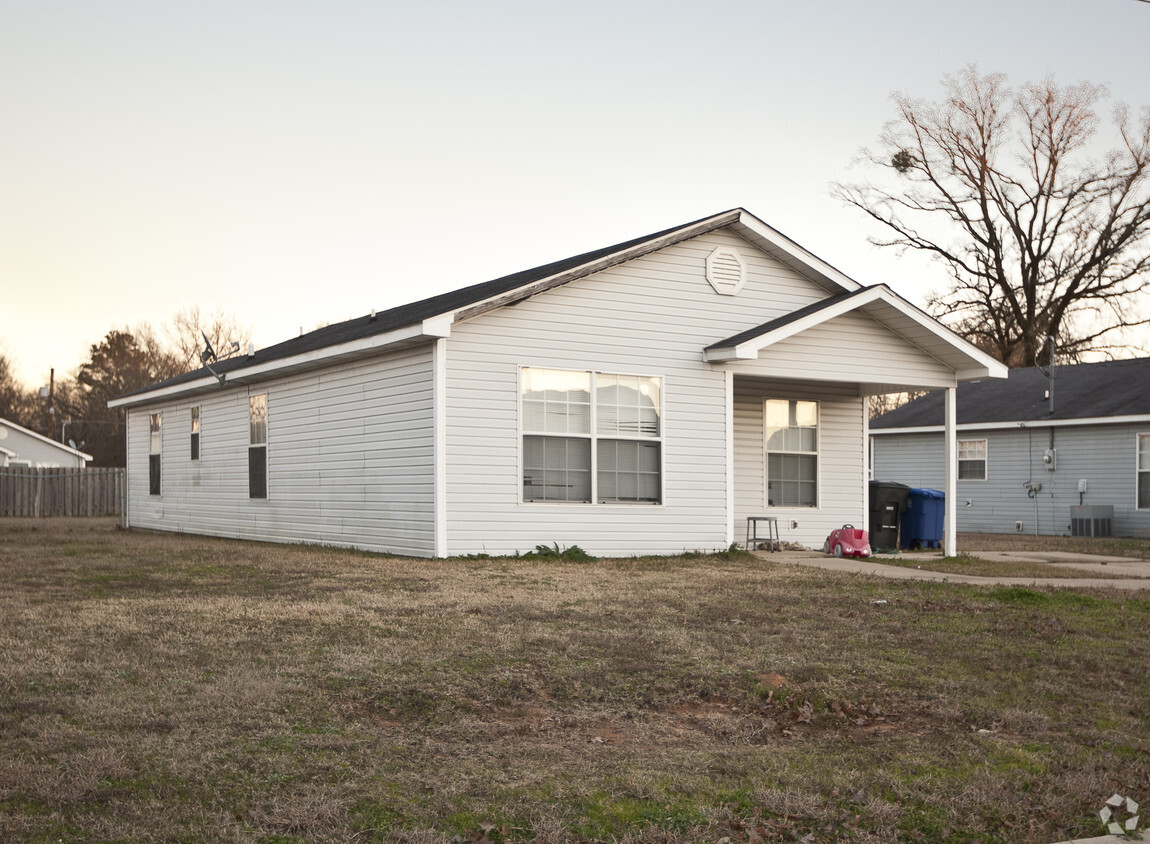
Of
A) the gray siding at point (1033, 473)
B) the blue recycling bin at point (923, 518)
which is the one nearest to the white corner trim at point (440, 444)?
the blue recycling bin at point (923, 518)

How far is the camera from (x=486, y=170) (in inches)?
837

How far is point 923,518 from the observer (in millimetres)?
19547

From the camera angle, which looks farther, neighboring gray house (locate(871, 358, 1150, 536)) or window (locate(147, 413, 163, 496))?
neighboring gray house (locate(871, 358, 1150, 536))

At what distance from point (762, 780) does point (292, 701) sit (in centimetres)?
255

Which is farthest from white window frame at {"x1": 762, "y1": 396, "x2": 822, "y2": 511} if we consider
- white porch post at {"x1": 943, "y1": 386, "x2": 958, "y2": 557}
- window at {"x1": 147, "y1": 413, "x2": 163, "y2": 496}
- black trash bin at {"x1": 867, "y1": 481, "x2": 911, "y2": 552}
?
window at {"x1": 147, "y1": 413, "x2": 163, "y2": 496}

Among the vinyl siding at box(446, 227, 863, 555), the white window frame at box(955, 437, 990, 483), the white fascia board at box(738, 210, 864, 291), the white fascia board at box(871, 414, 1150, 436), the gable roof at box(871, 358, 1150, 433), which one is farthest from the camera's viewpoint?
the white window frame at box(955, 437, 990, 483)

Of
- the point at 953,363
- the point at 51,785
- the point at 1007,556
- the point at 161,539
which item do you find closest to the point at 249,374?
the point at 161,539

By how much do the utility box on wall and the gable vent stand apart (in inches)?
544

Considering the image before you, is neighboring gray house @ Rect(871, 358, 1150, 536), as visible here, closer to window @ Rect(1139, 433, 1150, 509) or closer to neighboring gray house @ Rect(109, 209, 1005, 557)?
window @ Rect(1139, 433, 1150, 509)

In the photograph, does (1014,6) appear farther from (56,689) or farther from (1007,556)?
(56,689)

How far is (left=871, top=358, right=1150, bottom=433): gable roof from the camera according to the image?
25500 mm

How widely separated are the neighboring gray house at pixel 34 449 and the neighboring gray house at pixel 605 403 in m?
32.5

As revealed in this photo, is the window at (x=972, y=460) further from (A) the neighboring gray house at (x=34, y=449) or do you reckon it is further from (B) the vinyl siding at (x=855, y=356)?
(A) the neighboring gray house at (x=34, y=449)

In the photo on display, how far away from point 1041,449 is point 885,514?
10.1 meters
